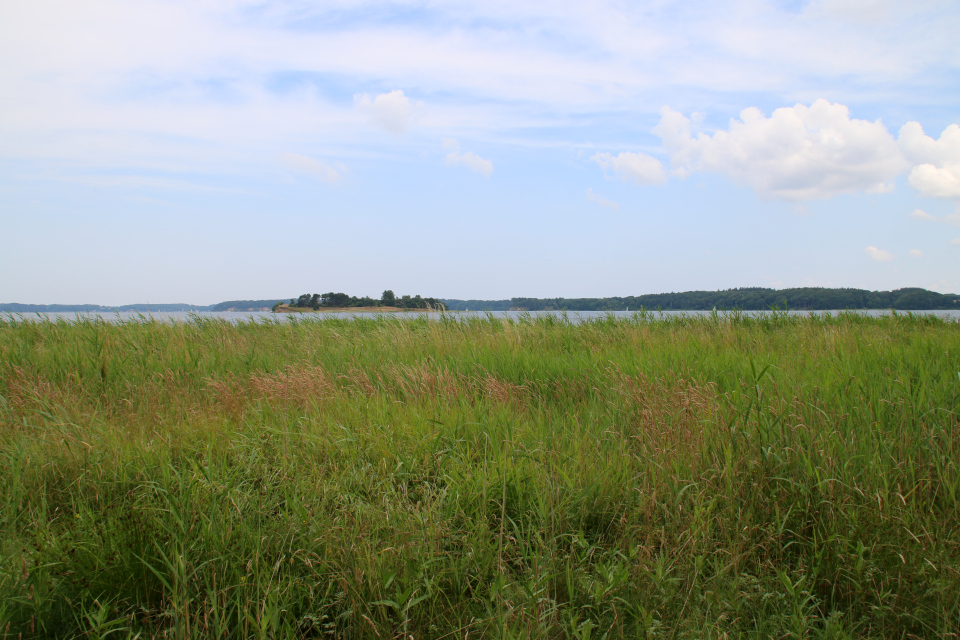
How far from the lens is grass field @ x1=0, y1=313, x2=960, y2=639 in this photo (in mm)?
2047

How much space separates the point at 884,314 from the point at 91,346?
18.3 meters

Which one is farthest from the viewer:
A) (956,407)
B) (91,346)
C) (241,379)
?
(91,346)

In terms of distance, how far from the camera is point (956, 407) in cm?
361

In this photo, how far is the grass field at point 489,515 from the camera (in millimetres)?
2047

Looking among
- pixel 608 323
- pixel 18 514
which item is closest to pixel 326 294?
pixel 608 323

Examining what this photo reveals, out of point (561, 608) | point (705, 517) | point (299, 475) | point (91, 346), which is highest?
point (91, 346)

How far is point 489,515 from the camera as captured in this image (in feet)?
9.02

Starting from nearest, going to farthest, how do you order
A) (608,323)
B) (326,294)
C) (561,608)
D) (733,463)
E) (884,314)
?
(561,608), (733,463), (608,323), (884,314), (326,294)

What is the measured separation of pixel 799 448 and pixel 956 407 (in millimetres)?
1886

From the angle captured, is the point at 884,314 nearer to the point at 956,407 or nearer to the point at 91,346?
the point at 956,407

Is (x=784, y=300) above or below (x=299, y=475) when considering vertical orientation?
above

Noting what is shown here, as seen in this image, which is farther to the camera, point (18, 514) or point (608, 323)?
point (608, 323)

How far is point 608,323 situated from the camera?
1062 centimetres

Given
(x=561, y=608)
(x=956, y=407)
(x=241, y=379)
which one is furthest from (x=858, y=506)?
(x=241, y=379)
